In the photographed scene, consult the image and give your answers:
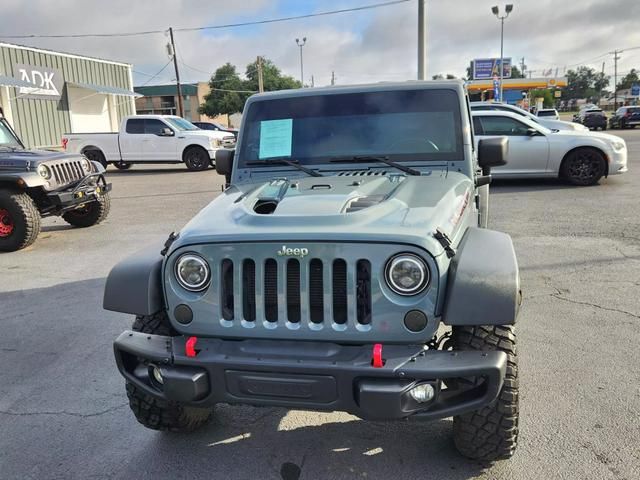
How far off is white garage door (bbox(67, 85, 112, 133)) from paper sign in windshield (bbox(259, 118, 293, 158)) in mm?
27389

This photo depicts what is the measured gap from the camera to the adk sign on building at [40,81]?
82.4ft

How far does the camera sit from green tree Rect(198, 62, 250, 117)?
63844 millimetres

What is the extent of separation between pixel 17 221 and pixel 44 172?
0.76 metres

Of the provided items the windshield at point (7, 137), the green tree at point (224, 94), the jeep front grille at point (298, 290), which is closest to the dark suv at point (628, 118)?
the windshield at point (7, 137)

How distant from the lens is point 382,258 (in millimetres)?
2338

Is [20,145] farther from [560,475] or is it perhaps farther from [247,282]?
[560,475]

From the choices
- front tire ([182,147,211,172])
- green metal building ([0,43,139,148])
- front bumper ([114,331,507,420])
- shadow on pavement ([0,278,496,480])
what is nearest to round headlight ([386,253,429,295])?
front bumper ([114,331,507,420])

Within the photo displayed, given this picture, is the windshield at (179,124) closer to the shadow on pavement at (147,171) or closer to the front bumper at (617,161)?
Answer: the shadow on pavement at (147,171)

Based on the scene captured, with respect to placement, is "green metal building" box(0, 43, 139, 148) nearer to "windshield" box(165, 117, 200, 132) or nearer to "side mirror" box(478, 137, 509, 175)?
"windshield" box(165, 117, 200, 132)

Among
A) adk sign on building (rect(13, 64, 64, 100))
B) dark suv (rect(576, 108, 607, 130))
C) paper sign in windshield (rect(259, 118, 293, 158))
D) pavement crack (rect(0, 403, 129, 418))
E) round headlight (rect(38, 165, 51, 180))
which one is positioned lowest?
pavement crack (rect(0, 403, 129, 418))

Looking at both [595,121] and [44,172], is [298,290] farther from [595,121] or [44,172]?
[595,121]

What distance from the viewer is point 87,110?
2956 cm

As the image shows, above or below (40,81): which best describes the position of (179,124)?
below

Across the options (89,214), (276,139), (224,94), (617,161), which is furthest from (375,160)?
(224,94)
